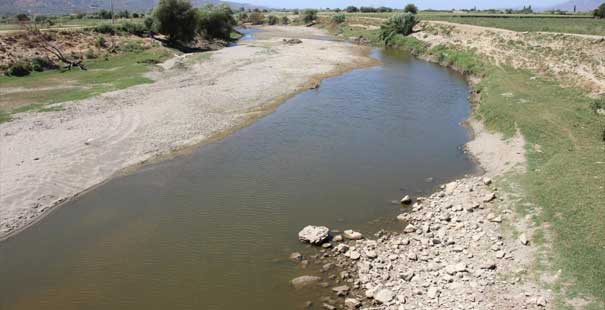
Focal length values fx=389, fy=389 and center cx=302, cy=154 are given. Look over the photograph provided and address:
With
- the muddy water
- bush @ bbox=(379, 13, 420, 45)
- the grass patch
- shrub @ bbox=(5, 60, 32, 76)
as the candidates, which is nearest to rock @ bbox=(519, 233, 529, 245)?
the muddy water

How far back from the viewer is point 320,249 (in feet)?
49.9

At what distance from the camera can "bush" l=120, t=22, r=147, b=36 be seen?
201 ft

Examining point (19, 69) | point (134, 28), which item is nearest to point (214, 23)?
point (134, 28)

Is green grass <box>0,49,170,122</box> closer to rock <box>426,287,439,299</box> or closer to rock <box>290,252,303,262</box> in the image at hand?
rock <box>290,252,303,262</box>

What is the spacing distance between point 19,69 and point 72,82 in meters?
6.77

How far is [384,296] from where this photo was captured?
1225cm

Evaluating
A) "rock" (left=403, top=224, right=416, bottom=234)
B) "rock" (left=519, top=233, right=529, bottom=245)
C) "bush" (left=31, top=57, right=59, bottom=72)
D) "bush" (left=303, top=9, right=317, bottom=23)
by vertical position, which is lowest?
"rock" (left=403, top=224, right=416, bottom=234)

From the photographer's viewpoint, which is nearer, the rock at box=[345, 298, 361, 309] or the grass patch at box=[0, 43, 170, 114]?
the rock at box=[345, 298, 361, 309]

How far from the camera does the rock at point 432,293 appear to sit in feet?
39.3

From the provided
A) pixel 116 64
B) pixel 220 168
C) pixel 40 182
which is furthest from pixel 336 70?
pixel 40 182

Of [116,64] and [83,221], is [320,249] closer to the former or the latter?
[83,221]

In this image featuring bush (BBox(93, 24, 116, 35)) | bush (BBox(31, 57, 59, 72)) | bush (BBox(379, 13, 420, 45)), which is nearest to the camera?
bush (BBox(31, 57, 59, 72))

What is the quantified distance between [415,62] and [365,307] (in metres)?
54.1

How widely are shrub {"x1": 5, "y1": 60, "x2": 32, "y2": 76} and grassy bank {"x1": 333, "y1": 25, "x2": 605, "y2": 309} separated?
4391cm
